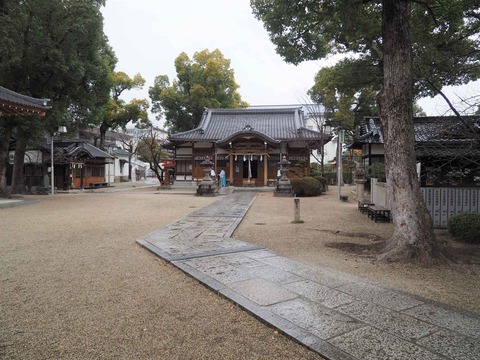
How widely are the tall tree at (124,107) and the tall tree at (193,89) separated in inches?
57.5

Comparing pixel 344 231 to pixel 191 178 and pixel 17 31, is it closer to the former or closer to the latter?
pixel 17 31

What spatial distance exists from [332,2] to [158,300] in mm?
6835

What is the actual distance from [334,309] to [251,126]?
26.3 meters

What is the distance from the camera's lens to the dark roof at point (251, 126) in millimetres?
25844

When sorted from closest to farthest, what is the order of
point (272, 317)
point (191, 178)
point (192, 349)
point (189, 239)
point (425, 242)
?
point (192, 349)
point (272, 317)
point (425, 242)
point (189, 239)
point (191, 178)

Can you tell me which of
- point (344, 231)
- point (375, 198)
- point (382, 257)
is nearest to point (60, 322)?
point (382, 257)

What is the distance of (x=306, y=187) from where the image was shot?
62.0 ft

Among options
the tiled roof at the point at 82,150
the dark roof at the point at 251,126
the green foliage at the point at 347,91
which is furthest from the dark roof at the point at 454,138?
the tiled roof at the point at 82,150

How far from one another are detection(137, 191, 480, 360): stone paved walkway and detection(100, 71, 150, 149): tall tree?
29953mm

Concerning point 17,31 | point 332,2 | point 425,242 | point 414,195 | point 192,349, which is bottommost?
point 192,349

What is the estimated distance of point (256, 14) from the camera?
8.20 meters

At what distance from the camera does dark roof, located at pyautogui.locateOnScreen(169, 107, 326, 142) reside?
25.8 m

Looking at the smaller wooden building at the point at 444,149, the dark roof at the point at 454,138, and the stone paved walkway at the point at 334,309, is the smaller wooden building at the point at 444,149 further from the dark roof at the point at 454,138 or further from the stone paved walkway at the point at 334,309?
the stone paved walkway at the point at 334,309

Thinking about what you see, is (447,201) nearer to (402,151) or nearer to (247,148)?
(402,151)
